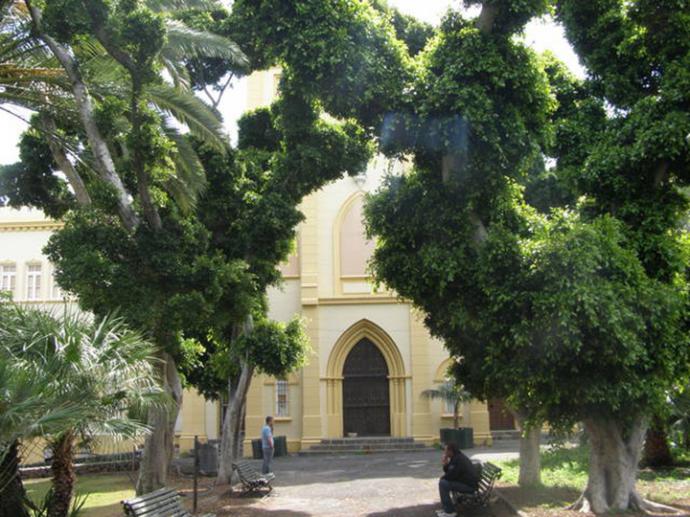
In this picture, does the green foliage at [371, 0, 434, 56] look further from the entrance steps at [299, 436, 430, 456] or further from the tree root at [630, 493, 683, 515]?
the entrance steps at [299, 436, 430, 456]

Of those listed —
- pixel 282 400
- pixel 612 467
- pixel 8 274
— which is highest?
pixel 8 274

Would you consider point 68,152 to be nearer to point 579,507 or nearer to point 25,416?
point 25,416

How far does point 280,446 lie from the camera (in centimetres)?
2566

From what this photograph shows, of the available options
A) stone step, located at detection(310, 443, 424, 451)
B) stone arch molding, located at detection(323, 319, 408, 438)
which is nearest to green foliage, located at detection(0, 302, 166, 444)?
stone step, located at detection(310, 443, 424, 451)

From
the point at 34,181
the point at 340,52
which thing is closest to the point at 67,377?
the point at 340,52

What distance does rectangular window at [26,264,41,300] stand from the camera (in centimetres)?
3116

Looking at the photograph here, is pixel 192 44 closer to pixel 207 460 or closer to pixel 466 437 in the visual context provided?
pixel 207 460

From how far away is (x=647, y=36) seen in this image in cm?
1141

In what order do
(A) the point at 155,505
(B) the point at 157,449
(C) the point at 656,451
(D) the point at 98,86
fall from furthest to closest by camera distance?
1. (C) the point at 656,451
2. (D) the point at 98,86
3. (B) the point at 157,449
4. (A) the point at 155,505

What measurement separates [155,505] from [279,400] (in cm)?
1823

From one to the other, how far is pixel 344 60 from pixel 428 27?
3.39m

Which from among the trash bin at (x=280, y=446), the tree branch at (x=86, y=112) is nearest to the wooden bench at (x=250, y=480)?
the tree branch at (x=86, y=112)

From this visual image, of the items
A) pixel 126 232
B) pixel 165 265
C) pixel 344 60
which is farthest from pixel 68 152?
pixel 344 60

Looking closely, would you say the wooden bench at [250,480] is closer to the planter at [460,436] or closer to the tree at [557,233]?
the tree at [557,233]
